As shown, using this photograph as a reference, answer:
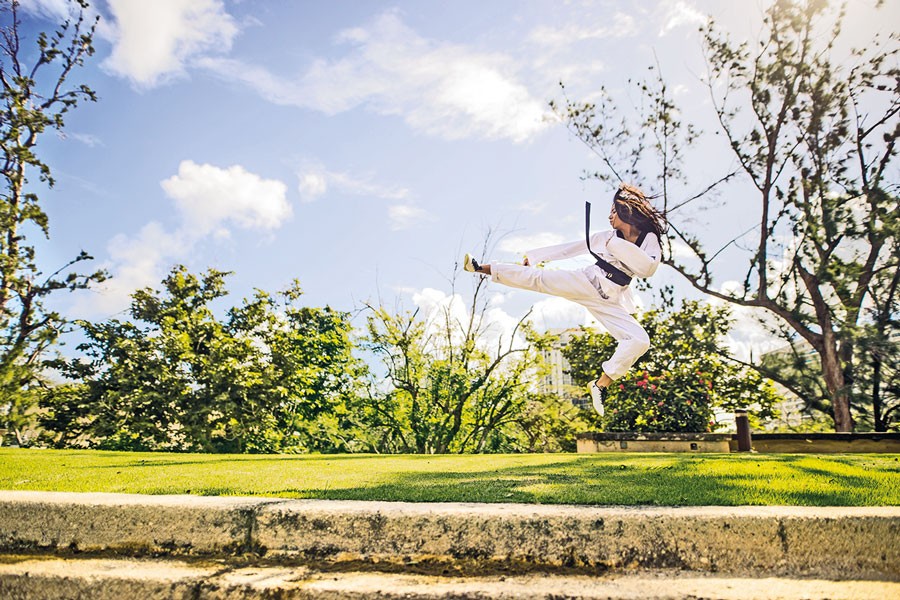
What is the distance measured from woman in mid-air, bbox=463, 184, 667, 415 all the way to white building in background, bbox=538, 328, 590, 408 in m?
7.20

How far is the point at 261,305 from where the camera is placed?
46.3 feet

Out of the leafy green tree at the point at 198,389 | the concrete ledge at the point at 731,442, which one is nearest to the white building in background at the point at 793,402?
the concrete ledge at the point at 731,442

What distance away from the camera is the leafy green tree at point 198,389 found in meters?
11.6

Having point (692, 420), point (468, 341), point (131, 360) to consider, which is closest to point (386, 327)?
point (468, 341)

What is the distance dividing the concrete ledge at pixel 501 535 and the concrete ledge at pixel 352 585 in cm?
11

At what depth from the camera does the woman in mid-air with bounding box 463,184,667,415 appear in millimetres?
4945

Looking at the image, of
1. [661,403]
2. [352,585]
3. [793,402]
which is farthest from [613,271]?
[793,402]

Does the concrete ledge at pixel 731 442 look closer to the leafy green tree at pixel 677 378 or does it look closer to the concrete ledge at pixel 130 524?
the leafy green tree at pixel 677 378

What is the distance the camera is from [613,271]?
5.01 metres

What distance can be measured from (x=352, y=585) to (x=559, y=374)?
12.1 meters

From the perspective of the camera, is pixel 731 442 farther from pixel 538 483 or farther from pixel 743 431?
pixel 538 483

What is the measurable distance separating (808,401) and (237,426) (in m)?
13.6

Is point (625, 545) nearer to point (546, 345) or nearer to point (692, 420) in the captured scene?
point (692, 420)

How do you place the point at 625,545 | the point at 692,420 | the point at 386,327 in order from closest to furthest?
the point at 625,545 < the point at 692,420 < the point at 386,327
